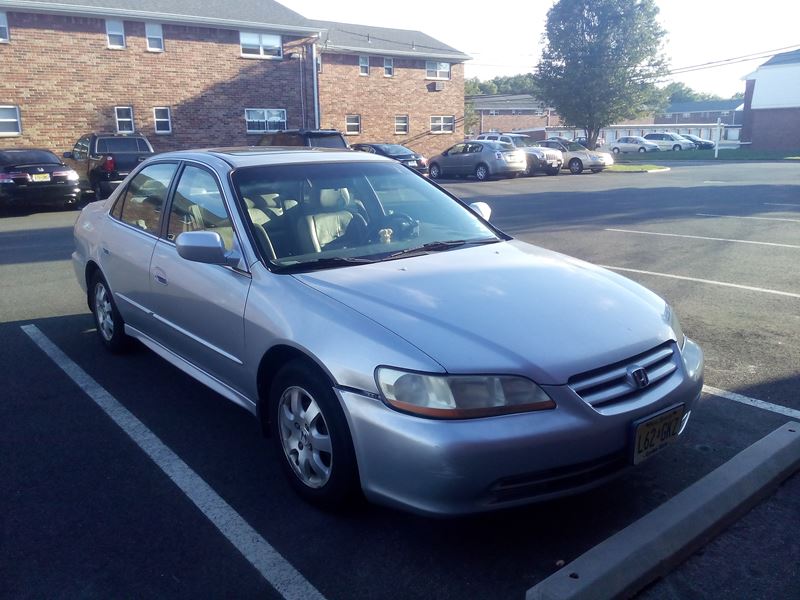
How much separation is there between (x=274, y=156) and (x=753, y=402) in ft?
11.2

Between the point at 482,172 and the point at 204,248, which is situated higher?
the point at 204,248

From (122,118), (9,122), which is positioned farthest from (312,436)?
(122,118)

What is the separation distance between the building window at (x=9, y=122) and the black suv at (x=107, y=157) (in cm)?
513

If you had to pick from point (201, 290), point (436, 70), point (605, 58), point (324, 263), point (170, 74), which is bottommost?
point (201, 290)

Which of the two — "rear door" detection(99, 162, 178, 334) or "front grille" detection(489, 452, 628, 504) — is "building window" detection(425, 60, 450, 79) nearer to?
"rear door" detection(99, 162, 178, 334)

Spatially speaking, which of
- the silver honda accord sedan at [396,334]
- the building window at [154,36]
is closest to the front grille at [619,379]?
the silver honda accord sedan at [396,334]

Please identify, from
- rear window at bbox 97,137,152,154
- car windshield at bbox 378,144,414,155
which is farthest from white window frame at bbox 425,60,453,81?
rear window at bbox 97,137,152,154

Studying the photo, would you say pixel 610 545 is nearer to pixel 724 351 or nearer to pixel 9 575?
pixel 9 575

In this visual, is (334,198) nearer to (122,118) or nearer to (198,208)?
(198,208)

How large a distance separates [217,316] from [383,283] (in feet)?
3.35

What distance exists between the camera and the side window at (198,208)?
408cm

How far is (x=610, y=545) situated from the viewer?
9.24 feet

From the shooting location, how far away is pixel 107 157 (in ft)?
56.8

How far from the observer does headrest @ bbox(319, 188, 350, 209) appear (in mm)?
4246
